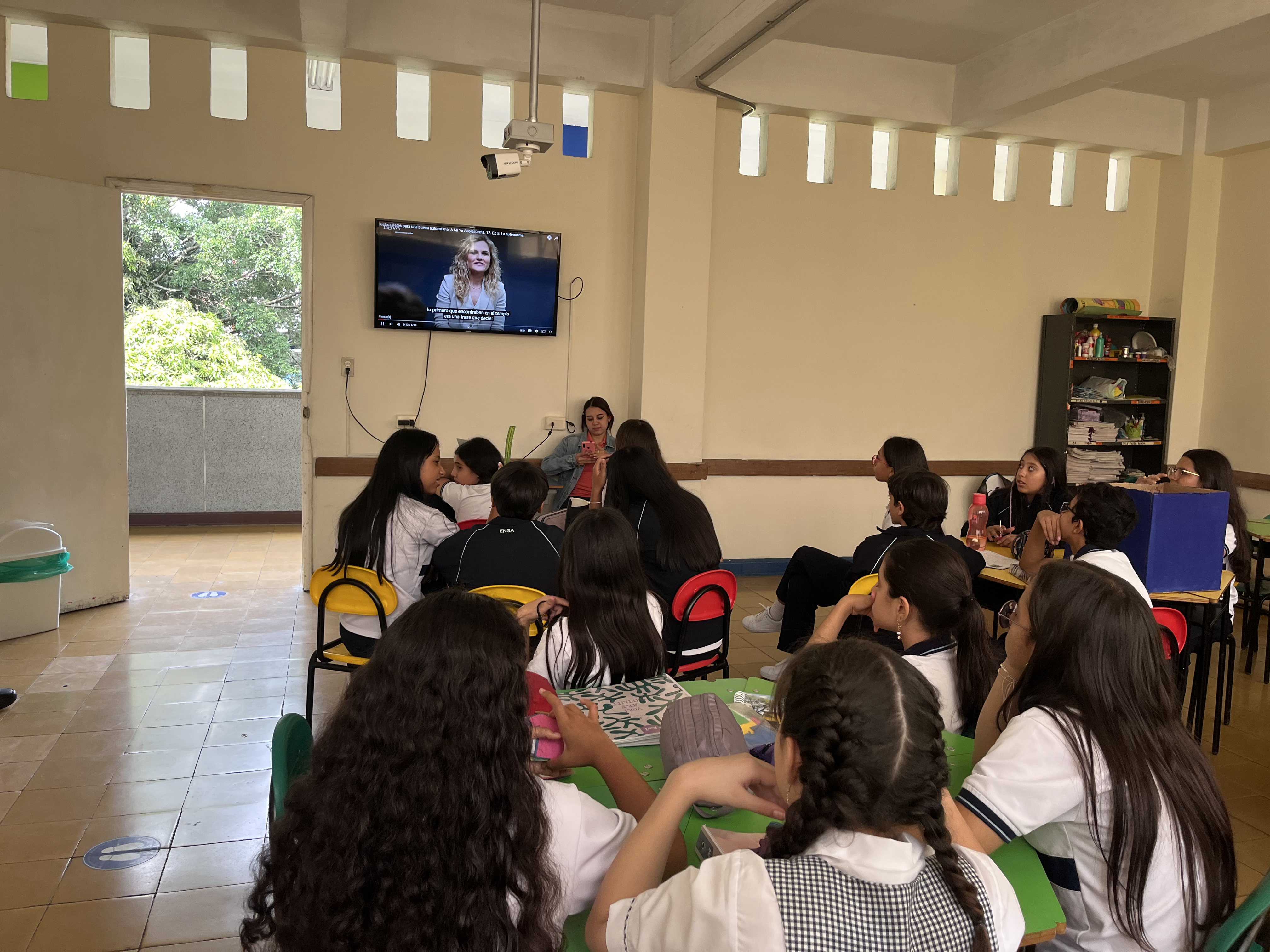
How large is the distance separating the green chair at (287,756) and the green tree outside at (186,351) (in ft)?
Answer: 27.7

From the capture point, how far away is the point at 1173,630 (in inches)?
120

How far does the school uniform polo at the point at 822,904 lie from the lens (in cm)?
100

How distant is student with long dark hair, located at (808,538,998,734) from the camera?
217 centimetres

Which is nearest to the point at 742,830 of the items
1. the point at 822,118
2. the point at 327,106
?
the point at 327,106

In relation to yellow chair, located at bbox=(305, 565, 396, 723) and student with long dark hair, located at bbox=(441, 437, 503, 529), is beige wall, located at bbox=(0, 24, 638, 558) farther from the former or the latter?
yellow chair, located at bbox=(305, 565, 396, 723)

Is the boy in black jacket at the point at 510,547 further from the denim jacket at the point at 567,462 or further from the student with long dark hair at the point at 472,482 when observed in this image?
the denim jacket at the point at 567,462

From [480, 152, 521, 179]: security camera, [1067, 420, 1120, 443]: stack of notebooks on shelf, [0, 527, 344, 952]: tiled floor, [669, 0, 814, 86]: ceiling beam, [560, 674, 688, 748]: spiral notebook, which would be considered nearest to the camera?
[560, 674, 688, 748]: spiral notebook

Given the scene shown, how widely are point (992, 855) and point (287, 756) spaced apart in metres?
1.13

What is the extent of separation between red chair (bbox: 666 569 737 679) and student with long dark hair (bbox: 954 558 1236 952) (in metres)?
1.51

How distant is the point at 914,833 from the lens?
42.9 inches

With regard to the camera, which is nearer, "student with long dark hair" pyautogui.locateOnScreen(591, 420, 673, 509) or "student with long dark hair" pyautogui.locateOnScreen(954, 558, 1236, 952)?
"student with long dark hair" pyautogui.locateOnScreen(954, 558, 1236, 952)

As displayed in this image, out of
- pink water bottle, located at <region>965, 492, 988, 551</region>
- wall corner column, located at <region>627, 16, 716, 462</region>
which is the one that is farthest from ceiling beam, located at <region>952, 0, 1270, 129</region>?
pink water bottle, located at <region>965, 492, 988, 551</region>

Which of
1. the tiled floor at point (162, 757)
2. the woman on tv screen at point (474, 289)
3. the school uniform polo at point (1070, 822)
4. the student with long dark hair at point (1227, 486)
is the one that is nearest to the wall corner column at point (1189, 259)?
the student with long dark hair at point (1227, 486)

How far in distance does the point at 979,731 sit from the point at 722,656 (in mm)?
1509
